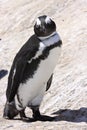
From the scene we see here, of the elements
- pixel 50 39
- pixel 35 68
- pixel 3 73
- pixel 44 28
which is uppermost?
pixel 44 28

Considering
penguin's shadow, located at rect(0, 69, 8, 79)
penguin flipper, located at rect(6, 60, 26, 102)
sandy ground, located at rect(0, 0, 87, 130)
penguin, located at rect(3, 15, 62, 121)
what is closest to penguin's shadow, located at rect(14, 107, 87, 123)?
sandy ground, located at rect(0, 0, 87, 130)

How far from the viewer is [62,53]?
718cm

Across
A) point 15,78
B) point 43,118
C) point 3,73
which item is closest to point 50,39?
point 15,78

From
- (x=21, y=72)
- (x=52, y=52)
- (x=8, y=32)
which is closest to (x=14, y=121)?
(x=21, y=72)

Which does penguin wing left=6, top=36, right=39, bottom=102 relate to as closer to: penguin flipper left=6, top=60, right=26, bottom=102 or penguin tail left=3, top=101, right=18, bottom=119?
penguin flipper left=6, top=60, right=26, bottom=102

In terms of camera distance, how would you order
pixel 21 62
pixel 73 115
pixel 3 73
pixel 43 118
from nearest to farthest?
pixel 21 62 → pixel 43 118 → pixel 73 115 → pixel 3 73

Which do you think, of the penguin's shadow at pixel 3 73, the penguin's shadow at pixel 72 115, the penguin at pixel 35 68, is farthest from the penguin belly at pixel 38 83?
the penguin's shadow at pixel 3 73

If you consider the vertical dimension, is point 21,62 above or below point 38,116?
above

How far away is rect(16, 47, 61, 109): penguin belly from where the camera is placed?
5.30 m

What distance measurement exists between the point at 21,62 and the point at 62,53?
187cm

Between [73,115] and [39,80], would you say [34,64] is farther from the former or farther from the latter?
[73,115]

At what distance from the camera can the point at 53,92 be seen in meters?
6.29

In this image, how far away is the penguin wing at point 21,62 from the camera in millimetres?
5316

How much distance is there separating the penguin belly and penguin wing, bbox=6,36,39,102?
0.25ft
